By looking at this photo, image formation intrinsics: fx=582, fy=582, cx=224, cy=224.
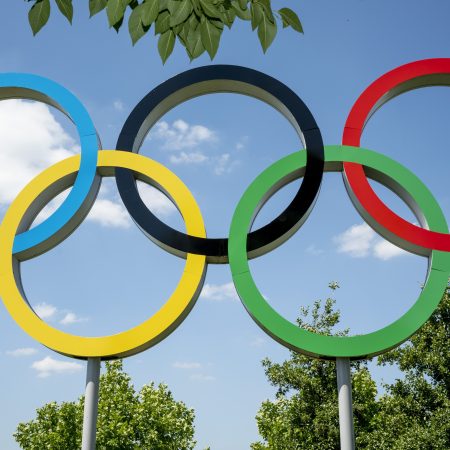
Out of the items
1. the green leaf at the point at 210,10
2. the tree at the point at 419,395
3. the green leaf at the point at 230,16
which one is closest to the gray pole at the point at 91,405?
the green leaf at the point at 230,16

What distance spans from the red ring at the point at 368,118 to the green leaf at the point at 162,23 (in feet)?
22.4

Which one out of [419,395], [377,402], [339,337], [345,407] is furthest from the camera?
[377,402]

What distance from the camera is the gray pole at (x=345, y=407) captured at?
Result: 9289mm

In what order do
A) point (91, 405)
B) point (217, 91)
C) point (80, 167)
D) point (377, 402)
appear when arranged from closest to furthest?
point (91, 405) < point (80, 167) < point (217, 91) < point (377, 402)

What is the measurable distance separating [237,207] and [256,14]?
6413 millimetres

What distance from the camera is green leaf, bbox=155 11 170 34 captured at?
4016mm

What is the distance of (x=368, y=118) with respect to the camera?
11289 mm

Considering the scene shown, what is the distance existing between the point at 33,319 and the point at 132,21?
289 inches

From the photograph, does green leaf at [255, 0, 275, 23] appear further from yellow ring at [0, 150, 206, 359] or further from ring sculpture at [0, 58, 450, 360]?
yellow ring at [0, 150, 206, 359]

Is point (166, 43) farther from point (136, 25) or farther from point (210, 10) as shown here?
point (210, 10)

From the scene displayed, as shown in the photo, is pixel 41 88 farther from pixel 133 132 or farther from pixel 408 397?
pixel 408 397

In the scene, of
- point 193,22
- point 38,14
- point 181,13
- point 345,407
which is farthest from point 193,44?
point 345,407

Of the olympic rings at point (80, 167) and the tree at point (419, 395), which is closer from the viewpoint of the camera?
the olympic rings at point (80, 167)

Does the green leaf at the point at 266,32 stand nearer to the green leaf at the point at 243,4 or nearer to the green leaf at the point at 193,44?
the green leaf at the point at 243,4
